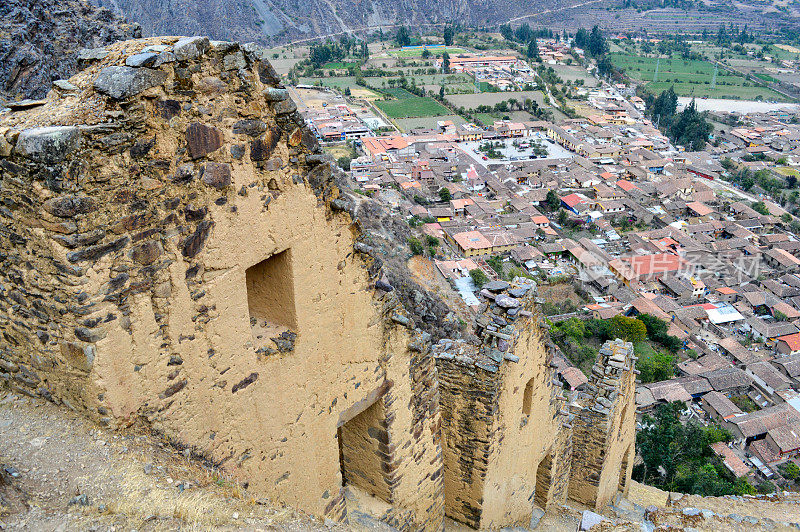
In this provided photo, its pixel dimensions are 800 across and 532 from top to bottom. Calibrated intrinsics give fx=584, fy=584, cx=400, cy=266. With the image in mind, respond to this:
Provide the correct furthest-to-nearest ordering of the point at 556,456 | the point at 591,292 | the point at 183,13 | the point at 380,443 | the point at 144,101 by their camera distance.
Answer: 1. the point at 183,13
2. the point at 591,292
3. the point at 556,456
4. the point at 380,443
5. the point at 144,101

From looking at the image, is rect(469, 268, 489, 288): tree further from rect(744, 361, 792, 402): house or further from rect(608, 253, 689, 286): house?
rect(744, 361, 792, 402): house

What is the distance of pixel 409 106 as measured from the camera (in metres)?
98.6

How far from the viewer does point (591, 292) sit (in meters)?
49.6

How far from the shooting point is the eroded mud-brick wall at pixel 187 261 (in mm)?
4297

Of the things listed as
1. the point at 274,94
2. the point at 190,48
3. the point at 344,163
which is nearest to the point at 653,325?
the point at 344,163

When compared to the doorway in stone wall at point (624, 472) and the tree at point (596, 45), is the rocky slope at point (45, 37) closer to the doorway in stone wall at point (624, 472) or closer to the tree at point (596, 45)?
the doorway in stone wall at point (624, 472)

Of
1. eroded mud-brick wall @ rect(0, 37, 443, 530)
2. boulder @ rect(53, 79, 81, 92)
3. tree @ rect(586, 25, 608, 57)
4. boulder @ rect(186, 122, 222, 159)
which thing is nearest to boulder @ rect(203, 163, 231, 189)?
eroded mud-brick wall @ rect(0, 37, 443, 530)

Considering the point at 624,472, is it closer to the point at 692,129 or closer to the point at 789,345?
the point at 789,345

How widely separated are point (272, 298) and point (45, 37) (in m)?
29.1

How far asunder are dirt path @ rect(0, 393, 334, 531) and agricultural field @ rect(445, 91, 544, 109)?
99.0m

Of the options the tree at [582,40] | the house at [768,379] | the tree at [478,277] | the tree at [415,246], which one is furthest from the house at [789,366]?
the tree at [582,40]

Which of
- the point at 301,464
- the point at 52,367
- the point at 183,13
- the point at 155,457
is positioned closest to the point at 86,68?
the point at 52,367

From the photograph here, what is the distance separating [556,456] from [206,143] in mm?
9780

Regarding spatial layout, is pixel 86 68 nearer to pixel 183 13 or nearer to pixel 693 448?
pixel 693 448
